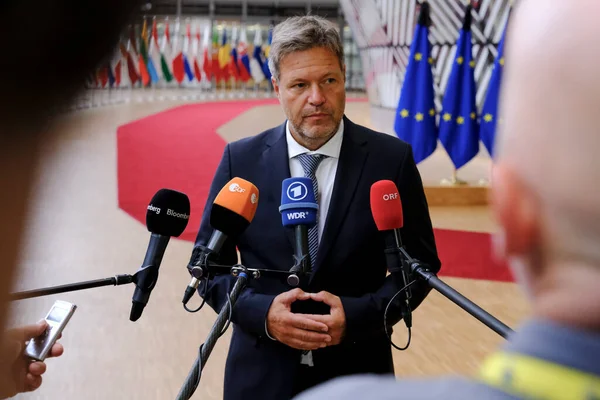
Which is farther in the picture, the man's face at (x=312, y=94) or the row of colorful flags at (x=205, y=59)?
the row of colorful flags at (x=205, y=59)

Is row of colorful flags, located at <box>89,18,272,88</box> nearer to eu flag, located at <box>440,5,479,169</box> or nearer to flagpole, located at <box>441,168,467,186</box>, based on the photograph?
flagpole, located at <box>441,168,467,186</box>

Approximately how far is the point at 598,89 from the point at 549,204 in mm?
88

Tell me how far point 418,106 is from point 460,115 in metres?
0.50

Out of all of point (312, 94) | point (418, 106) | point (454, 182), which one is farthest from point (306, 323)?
point (454, 182)

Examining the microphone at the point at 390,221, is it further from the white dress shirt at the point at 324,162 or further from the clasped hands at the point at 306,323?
the white dress shirt at the point at 324,162

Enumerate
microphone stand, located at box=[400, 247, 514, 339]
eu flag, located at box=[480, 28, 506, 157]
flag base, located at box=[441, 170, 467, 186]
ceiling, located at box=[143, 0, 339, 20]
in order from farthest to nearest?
ceiling, located at box=[143, 0, 339, 20] < flag base, located at box=[441, 170, 467, 186] < eu flag, located at box=[480, 28, 506, 157] < microphone stand, located at box=[400, 247, 514, 339]

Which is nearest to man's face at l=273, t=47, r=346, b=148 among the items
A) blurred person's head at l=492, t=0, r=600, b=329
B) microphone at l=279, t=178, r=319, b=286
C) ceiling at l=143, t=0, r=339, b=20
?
microphone at l=279, t=178, r=319, b=286

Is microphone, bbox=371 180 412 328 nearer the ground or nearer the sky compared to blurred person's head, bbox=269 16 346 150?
nearer the ground

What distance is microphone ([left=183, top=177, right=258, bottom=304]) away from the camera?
→ 4.88 feet

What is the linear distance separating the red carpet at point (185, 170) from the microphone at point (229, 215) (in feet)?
13.3

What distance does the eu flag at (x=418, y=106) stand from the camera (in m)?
7.84

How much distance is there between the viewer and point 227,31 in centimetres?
2702

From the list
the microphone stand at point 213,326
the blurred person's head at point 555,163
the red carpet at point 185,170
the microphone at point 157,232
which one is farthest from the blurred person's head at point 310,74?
the red carpet at point 185,170

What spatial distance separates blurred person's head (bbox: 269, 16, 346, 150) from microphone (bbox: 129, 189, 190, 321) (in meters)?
0.65
